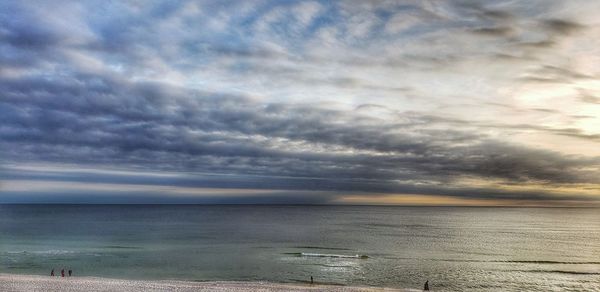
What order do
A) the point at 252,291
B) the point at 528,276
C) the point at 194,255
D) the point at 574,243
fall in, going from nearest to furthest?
the point at 252,291, the point at 528,276, the point at 194,255, the point at 574,243

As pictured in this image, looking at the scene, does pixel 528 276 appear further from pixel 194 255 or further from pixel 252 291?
pixel 194 255

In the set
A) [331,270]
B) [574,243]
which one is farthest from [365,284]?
[574,243]

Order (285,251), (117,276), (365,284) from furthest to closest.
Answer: (285,251)
(117,276)
(365,284)

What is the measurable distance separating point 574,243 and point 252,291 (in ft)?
358

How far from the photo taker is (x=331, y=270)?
234ft

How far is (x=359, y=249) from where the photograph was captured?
100m

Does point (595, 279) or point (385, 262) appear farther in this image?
point (385, 262)

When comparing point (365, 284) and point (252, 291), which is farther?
point (365, 284)

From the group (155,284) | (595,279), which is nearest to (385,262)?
(595,279)

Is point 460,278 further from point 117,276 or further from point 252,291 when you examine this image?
point 117,276

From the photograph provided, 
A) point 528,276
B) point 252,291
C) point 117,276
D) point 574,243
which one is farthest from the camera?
point 574,243

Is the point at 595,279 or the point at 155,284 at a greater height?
the point at 155,284

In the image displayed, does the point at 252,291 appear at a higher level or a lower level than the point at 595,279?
higher

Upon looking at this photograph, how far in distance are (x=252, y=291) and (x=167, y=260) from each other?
38.7 metres
